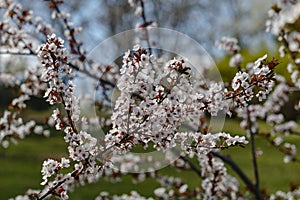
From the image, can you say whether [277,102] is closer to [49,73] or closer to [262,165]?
[49,73]

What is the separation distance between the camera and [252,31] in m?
24.3

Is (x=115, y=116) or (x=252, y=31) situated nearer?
(x=115, y=116)

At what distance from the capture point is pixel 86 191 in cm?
674

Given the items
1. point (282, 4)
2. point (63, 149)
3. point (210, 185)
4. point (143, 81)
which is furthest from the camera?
point (63, 149)

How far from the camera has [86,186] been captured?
7023 mm

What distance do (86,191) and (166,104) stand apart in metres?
4.94

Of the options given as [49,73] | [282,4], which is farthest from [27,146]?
[49,73]

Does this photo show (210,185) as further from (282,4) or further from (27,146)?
(27,146)

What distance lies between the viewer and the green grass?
700 cm

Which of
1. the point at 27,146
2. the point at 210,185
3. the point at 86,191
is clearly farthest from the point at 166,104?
the point at 27,146

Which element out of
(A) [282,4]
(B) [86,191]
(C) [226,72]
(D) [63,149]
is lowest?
(A) [282,4]

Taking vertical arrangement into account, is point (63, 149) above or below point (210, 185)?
above

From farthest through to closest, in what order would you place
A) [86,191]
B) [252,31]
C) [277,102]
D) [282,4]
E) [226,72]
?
[252,31] → [226,72] → [86,191] → [277,102] → [282,4]

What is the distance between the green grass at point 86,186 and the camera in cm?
700
